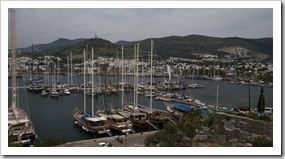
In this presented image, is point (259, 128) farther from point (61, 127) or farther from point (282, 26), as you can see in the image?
point (61, 127)

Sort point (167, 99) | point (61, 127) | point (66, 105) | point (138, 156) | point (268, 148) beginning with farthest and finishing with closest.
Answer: point (167, 99), point (66, 105), point (61, 127), point (268, 148), point (138, 156)

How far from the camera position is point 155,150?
400 cm

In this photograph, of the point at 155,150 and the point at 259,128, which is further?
the point at 259,128

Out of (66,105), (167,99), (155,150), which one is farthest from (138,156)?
(167,99)

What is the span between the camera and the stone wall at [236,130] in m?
5.46

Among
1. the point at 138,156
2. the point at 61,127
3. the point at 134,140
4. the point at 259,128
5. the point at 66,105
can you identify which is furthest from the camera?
the point at 66,105

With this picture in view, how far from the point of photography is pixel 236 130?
5.89 m

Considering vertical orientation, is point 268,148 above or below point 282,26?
below

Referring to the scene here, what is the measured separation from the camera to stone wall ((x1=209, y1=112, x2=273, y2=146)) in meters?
5.46
